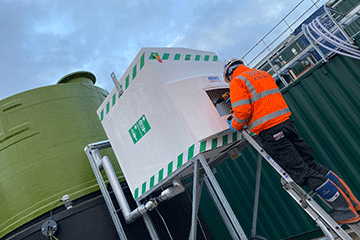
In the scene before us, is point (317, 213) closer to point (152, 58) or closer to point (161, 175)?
point (161, 175)

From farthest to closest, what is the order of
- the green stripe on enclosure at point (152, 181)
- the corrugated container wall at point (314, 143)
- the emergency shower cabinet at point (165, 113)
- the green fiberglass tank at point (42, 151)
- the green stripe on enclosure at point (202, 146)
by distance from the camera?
the corrugated container wall at point (314, 143) < the green fiberglass tank at point (42, 151) < the green stripe on enclosure at point (152, 181) < the emergency shower cabinet at point (165, 113) < the green stripe on enclosure at point (202, 146)

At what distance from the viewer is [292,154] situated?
99.4 inches

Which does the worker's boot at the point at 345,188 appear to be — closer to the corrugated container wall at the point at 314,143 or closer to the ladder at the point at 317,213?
the ladder at the point at 317,213

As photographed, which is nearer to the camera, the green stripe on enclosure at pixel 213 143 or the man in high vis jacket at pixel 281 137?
the man in high vis jacket at pixel 281 137

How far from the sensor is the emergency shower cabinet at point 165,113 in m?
2.94

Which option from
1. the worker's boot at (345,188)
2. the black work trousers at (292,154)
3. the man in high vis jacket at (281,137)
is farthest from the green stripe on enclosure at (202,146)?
the worker's boot at (345,188)

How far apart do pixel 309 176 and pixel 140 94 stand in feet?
7.09

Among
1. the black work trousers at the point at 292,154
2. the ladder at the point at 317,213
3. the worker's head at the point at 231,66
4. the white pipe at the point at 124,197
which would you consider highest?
the worker's head at the point at 231,66

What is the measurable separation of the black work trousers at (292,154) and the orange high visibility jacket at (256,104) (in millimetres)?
92

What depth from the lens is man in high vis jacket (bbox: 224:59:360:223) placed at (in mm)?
2385

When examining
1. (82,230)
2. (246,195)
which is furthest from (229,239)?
(82,230)

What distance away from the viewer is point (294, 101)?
4949 mm

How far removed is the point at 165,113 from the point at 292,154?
145 cm

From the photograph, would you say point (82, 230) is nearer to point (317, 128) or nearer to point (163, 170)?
point (163, 170)
